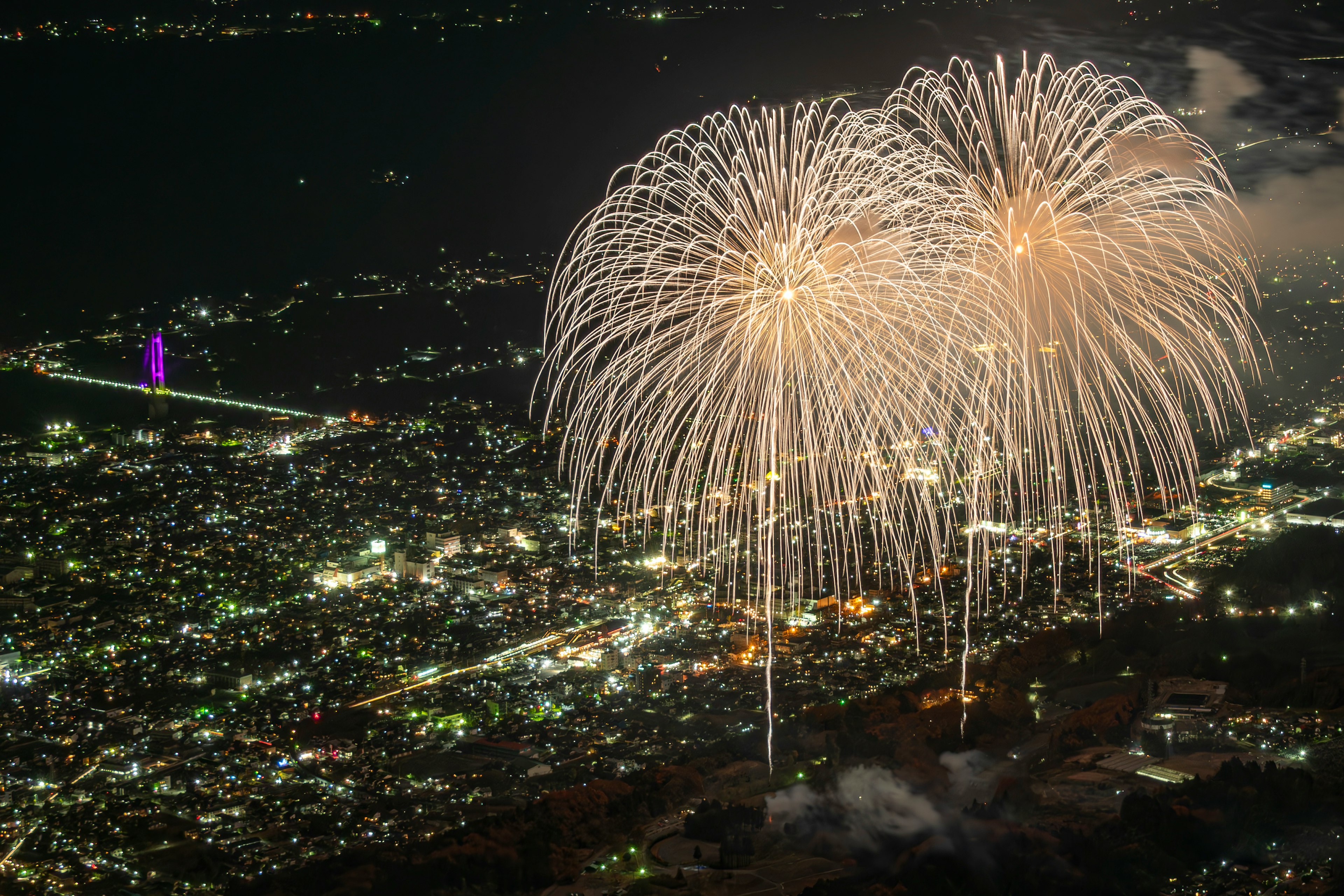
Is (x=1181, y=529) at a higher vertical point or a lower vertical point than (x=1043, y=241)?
lower

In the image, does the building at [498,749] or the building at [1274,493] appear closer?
the building at [498,749]

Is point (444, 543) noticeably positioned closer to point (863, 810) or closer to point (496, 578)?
point (496, 578)

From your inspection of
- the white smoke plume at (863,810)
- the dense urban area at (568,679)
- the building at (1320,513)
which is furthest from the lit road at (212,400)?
the building at (1320,513)

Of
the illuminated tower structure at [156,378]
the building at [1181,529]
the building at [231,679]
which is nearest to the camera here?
the building at [231,679]

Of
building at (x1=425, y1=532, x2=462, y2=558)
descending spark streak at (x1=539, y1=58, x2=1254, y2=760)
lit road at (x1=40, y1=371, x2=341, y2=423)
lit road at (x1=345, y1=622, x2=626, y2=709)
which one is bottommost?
lit road at (x1=345, y1=622, x2=626, y2=709)

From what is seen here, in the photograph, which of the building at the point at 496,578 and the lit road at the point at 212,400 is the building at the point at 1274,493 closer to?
the building at the point at 496,578

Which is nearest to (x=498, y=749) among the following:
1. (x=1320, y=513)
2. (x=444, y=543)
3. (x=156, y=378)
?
(x=444, y=543)

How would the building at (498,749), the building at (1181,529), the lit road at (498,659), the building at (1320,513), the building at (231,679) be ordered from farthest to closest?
the building at (1181,529)
the building at (1320,513)
the building at (231,679)
the lit road at (498,659)
the building at (498,749)

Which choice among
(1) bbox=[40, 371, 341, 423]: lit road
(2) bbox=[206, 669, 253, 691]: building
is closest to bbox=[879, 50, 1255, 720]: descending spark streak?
(2) bbox=[206, 669, 253, 691]: building

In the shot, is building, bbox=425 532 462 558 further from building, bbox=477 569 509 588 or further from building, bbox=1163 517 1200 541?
building, bbox=1163 517 1200 541
